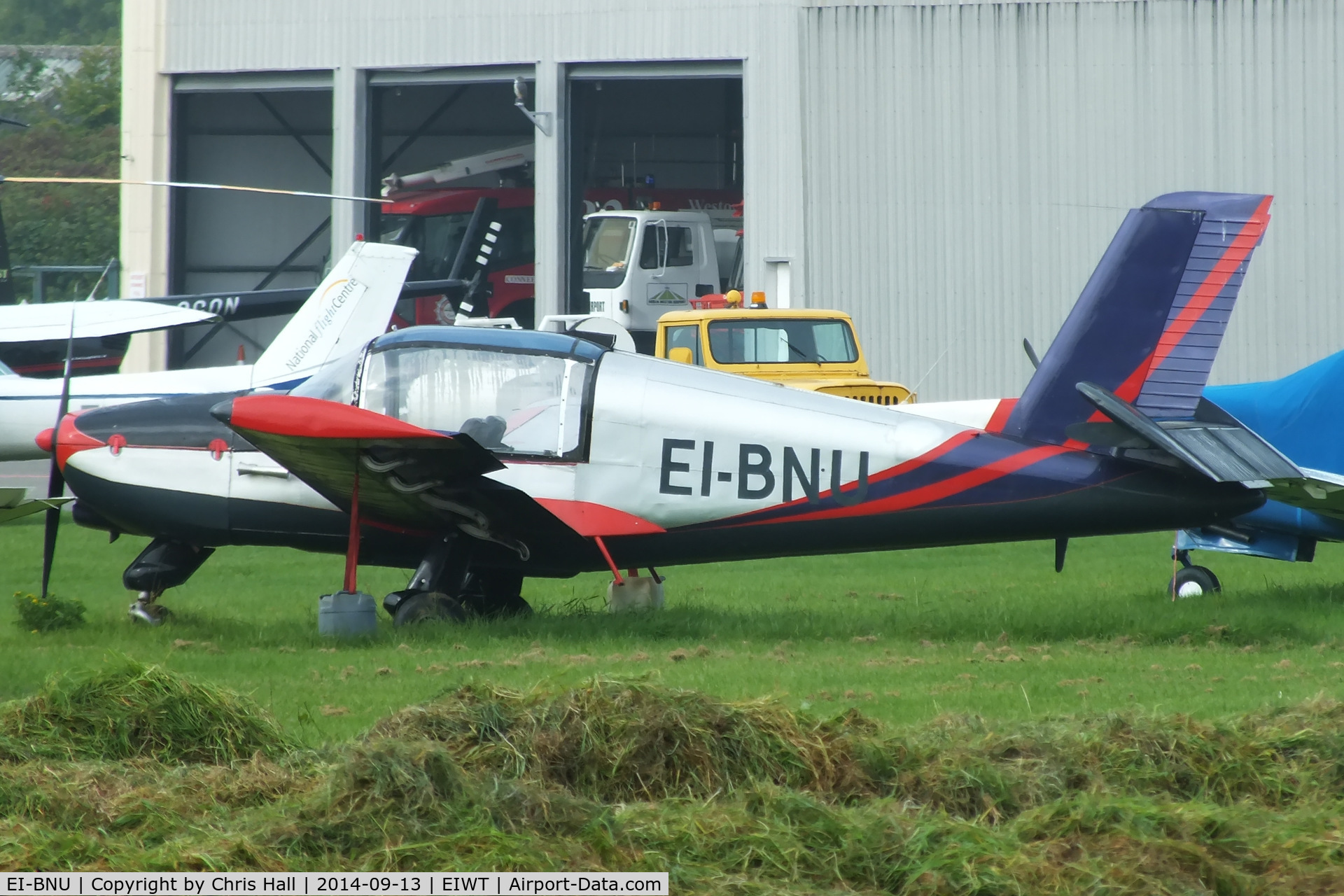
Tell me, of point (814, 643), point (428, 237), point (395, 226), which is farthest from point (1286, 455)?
point (395, 226)

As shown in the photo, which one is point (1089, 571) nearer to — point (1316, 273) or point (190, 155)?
point (1316, 273)

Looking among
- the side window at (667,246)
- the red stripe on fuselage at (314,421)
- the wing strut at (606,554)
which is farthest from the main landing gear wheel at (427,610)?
the side window at (667,246)

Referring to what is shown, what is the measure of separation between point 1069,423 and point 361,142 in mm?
20189

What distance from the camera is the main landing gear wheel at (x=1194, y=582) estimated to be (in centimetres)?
1051

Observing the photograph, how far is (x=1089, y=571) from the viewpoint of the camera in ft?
40.5

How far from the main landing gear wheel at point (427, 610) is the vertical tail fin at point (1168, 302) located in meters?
3.73

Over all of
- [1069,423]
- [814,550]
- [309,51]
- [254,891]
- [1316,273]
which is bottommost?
[254,891]

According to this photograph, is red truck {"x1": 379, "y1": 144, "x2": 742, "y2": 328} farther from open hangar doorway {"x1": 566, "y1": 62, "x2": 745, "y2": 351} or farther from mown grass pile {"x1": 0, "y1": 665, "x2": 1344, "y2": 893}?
mown grass pile {"x1": 0, "y1": 665, "x2": 1344, "y2": 893}

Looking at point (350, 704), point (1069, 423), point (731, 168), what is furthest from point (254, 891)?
point (731, 168)

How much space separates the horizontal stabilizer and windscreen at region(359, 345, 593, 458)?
3.01 m

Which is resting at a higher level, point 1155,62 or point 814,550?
point 1155,62

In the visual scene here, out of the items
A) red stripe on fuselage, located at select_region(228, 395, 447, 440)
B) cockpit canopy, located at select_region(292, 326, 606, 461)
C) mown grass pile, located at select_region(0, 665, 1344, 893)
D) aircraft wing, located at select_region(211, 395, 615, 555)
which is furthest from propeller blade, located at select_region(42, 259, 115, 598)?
mown grass pile, located at select_region(0, 665, 1344, 893)

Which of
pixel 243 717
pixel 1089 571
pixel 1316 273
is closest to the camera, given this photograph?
pixel 243 717

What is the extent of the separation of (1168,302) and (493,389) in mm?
4019
